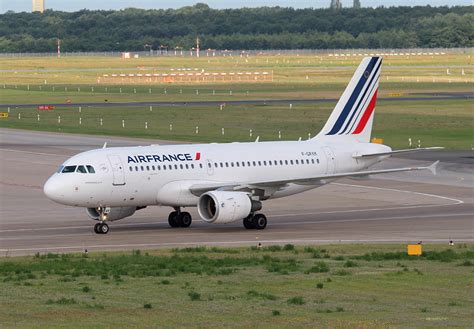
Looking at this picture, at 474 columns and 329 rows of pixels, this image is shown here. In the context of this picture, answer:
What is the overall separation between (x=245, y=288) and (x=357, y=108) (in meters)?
28.0

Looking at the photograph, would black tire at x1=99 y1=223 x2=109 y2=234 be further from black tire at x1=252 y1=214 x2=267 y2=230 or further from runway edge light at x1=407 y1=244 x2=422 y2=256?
runway edge light at x1=407 y1=244 x2=422 y2=256

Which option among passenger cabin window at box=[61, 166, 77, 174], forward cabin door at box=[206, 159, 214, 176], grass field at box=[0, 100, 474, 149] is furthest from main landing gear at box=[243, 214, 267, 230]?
grass field at box=[0, 100, 474, 149]

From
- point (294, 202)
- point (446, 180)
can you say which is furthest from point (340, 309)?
point (446, 180)

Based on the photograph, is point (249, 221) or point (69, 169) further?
point (249, 221)

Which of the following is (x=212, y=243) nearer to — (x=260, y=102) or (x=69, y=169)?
(x=69, y=169)

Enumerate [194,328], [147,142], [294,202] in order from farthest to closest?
[147,142], [294,202], [194,328]

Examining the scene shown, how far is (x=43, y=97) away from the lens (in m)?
174

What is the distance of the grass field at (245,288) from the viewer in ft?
103

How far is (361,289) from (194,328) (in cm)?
830

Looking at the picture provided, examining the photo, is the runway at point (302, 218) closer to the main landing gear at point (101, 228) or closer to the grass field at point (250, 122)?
the main landing gear at point (101, 228)

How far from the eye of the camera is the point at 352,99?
2509 inches

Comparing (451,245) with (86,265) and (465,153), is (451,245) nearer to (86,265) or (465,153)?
(86,265)

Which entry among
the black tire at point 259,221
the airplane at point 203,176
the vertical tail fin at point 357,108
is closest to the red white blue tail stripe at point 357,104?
the vertical tail fin at point 357,108

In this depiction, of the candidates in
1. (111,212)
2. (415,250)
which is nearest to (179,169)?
(111,212)
